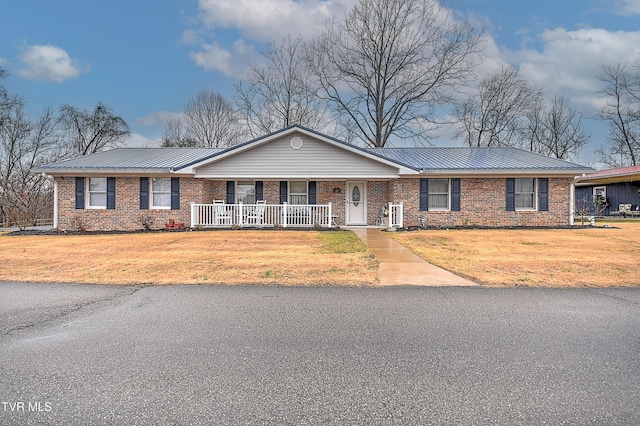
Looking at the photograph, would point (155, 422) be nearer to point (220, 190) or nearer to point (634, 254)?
point (634, 254)

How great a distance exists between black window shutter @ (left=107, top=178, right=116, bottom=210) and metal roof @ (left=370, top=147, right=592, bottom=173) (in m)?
12.7

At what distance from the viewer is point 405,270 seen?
27.8 feet

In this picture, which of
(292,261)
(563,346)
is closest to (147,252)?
(292,261)

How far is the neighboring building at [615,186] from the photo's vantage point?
84.6 feet

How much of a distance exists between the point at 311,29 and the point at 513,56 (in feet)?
55.7

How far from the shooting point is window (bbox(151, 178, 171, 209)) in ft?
58.0

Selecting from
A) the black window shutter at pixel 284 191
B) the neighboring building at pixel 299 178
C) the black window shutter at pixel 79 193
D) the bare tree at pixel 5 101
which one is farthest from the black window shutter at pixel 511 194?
the bare tree at pixel 5 101

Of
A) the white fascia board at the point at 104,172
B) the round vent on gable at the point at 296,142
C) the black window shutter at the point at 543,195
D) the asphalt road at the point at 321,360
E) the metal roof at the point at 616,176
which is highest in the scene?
the round vent on gable at the point at 296,142

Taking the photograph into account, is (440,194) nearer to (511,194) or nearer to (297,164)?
(511,194)

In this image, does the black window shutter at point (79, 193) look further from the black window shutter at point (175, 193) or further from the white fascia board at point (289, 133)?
the white fascia board at point (289, 133)

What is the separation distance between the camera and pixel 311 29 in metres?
29.7

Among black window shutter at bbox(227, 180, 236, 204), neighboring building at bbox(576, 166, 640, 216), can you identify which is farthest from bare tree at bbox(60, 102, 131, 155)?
neighboring building at bbox(576, 166, 640, 216)

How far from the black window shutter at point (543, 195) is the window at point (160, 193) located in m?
17.5

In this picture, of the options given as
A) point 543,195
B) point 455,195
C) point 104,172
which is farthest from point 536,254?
point 104,172
